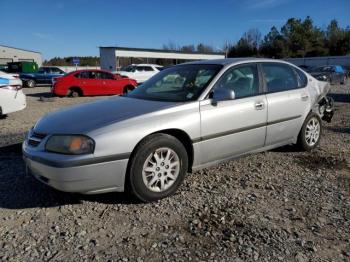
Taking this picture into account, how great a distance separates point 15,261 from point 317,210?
111 inches

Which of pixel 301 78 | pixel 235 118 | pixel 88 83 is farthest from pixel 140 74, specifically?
pixel 235 118

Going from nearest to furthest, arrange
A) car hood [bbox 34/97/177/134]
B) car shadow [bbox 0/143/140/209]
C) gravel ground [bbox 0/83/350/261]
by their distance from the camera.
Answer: gravel ground [bbox 0/83/350/261]
car hood [bbox 34/97/177/134]
car shadow [bbox 0/143/140/209]

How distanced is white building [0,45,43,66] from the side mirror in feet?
198

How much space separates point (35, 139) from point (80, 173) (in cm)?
76

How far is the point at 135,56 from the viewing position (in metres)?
44.4

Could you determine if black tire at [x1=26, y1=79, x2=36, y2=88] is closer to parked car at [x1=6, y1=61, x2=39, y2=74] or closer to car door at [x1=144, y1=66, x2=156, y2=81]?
parked car at [x1=6, y1=61, x2=39, y2=74]

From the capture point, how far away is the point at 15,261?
9.00 ft

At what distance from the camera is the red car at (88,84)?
15.9m

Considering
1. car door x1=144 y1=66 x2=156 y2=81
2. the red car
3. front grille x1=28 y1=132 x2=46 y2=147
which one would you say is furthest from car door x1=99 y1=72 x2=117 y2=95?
front grille x1=28 y1=132 x2=46 y2=147

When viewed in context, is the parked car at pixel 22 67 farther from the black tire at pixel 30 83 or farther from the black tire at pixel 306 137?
the black tire at pixel 306 137

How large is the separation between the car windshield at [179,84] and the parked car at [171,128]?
0.02 metres

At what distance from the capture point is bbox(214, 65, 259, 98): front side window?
4422 mm

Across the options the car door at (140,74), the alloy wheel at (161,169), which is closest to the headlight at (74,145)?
the alloy wheel at (161,169)

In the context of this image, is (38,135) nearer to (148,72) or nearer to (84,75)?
(84,75)
